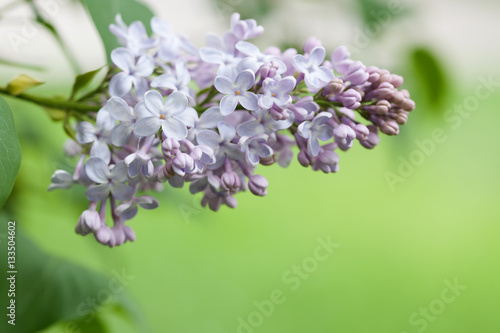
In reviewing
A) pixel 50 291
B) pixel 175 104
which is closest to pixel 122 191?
pixel 175 104

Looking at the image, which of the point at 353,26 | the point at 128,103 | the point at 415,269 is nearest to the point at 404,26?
the point at 353,26

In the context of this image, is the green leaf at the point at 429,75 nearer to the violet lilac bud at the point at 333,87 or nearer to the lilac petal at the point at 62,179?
the violet lilac bud at the point at 333,87

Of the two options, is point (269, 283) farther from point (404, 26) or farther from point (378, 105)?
point (378, 105)

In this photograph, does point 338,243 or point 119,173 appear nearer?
point 119,173

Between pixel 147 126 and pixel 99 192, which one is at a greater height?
pixel 147 126

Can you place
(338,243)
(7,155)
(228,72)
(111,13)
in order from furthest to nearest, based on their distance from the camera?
1. (338,243)
2. (111,13)
3. (228,72)
4. (7,155)

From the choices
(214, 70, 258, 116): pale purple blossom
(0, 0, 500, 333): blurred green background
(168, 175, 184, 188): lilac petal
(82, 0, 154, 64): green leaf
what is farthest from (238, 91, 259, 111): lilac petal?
(0, 0, 500, 333): blurred green background

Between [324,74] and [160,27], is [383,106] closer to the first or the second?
[324,74]
